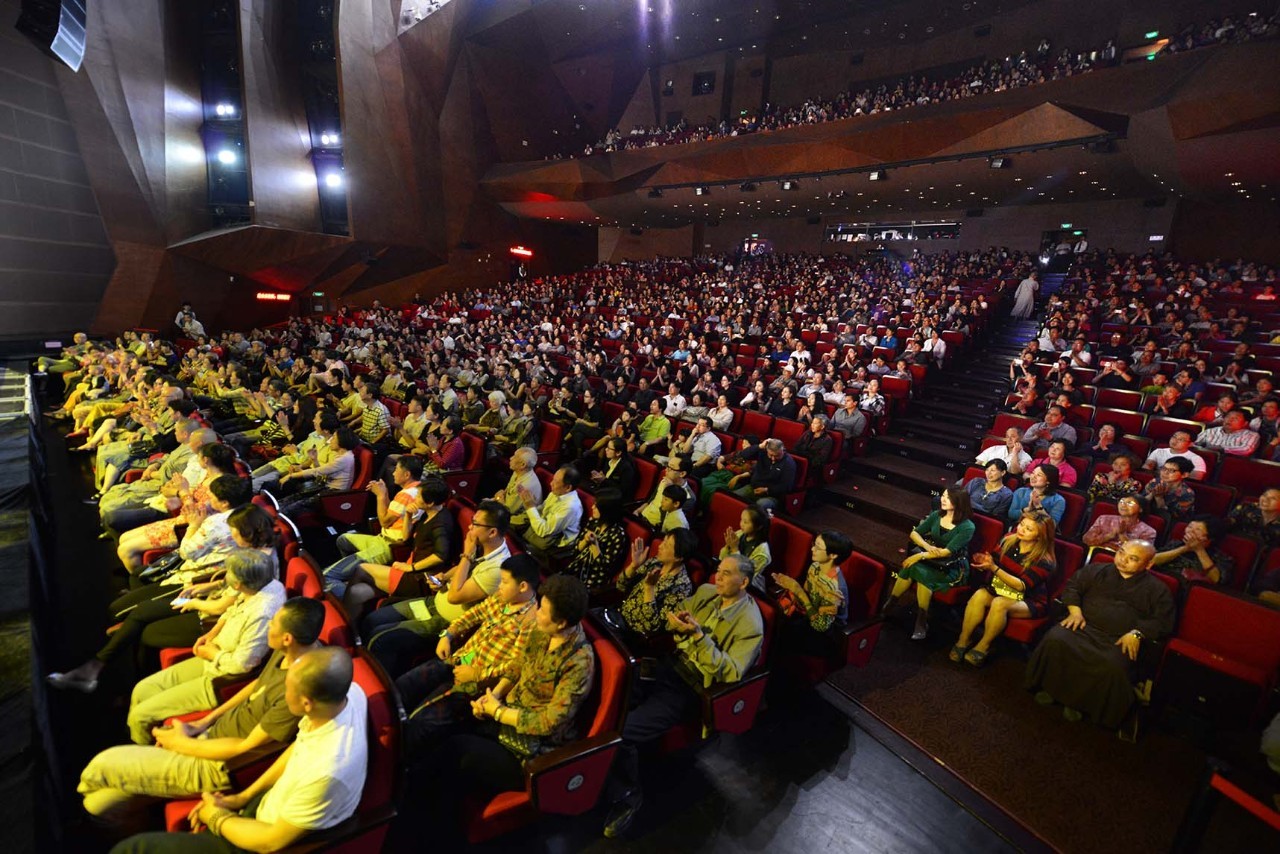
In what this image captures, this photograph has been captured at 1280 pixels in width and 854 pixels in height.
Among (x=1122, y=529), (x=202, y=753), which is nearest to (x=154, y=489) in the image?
(x=202, y=753)

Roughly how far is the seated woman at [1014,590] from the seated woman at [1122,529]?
0.56 meters

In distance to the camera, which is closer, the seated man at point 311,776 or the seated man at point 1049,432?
the seated man at point 311,776

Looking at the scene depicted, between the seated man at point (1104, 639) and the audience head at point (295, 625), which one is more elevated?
the audience head at point (295, 625)

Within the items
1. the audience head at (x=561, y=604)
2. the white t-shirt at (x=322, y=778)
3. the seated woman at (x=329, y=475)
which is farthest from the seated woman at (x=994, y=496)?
the seated woman at (x=329, y=475)

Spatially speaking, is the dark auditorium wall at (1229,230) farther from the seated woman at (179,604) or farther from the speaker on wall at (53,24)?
the speaker on wall at (53,24)

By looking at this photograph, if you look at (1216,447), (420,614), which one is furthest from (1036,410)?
(420,614)

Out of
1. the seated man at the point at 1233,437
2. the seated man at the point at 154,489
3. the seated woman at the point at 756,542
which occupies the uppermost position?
the seated man at the point at 1233,437

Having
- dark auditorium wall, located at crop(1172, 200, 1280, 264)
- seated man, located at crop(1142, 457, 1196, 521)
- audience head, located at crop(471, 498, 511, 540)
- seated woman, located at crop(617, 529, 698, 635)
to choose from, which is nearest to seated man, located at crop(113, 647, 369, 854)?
audience head, located at crop(471, 498, 511, 540)

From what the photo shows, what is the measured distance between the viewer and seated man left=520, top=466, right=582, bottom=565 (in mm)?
3252

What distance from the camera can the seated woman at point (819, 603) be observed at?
2512 mm

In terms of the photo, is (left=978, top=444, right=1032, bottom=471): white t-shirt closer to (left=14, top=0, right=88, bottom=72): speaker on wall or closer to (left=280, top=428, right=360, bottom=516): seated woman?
(left=280, top=428, right=360, bottom=516): seated woman

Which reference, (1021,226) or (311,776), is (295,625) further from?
(1021,226)

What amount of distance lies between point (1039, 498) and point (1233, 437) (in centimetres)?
233

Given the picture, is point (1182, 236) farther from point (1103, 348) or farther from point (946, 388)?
point (946, 388)
